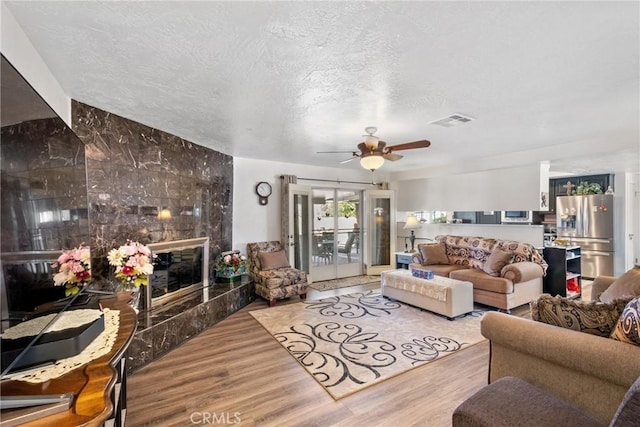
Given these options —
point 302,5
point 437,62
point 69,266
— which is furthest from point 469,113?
point 69,266

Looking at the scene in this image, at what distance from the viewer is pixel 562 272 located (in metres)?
4.57

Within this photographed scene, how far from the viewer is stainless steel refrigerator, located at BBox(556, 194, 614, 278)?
19.6ft

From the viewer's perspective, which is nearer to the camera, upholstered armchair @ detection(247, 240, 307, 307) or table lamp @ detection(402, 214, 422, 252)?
upholstered armchair @ detection(247, 240, 307, 307)

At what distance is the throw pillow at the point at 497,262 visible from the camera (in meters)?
4.42

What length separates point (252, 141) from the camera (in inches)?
166

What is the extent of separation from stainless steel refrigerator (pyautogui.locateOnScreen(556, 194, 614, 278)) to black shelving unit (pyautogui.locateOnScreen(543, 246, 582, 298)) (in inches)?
62.5

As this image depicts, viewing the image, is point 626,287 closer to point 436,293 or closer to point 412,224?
point 436,293

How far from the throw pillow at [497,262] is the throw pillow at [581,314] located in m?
2.70

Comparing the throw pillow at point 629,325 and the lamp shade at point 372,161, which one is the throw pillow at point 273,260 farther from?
the throw pillow at point 629,325

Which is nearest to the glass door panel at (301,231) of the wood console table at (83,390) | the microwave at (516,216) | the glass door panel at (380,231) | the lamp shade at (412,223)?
the glass door panel at (380,231)

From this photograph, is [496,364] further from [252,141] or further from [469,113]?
[252,141]

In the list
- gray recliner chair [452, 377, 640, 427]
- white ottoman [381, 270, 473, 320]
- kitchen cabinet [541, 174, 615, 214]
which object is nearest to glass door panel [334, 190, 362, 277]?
white ottoman [381, 270, 473, 320]

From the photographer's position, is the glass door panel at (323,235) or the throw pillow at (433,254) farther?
the glass door panel at (323,235)

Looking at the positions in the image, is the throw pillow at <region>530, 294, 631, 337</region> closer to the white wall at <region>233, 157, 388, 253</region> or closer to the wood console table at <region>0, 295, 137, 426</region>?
the wood console table at <region>0, 295, 137, 426</region>
